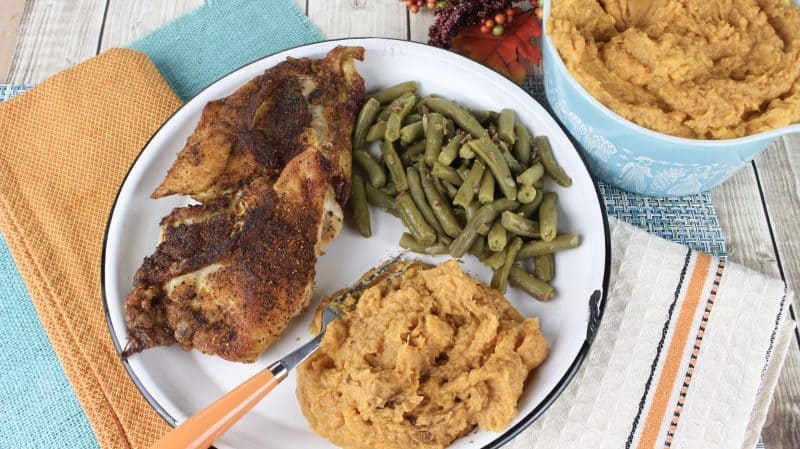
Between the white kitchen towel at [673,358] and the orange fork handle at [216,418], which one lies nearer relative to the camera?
the orange fork handle at [216,418]

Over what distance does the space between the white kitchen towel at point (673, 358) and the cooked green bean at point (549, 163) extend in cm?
38

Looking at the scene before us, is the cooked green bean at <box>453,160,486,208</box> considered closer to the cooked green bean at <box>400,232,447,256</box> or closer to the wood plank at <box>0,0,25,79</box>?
the cooked green bean at <box>400,232,447,256</box>

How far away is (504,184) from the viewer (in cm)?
271

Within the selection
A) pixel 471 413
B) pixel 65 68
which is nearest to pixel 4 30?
pixel 65 68

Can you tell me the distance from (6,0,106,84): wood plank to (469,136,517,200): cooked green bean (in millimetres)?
2364

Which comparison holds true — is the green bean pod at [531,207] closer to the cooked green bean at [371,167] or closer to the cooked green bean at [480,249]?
the cooked green bean at [480,249]

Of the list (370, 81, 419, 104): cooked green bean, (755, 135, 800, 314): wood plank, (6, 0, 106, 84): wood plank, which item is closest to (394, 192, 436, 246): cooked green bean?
(370, 81, 419, 104): cooked green bean

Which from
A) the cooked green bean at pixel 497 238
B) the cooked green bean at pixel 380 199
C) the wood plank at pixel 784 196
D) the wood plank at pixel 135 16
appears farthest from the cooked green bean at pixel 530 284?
the wood plank at pixel 135 16

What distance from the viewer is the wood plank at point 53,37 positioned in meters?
3.51

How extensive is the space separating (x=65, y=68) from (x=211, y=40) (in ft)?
2.71

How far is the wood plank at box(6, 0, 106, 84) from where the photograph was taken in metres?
3.51

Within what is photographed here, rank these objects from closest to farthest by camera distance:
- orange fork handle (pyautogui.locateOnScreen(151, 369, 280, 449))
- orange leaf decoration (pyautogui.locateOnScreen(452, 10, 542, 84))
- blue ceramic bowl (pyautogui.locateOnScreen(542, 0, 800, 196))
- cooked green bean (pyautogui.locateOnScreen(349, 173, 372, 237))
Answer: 1. orange fork handle (pyautogui.locateOnScreen(151, 369, 280, 449))
2. blue ceramic bowl (pyautogui.locateOnScreen(542, 0, 800, 196))
3. cooked green bean (pyautogui.locateOnScreen(349, 173, 372, 237))
4. orange leaf decoration (pyautogui.locateOnScreen(452, 10, 542, 84))

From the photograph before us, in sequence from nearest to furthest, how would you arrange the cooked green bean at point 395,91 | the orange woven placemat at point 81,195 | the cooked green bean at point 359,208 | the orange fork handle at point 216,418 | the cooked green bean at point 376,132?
the orange fork handle at point 216,418 → the orange woven placemat at point 81,195 → the cooked green bean at point 359,208 → the cooked green bean at point 376,132 → the cooked green bean at point 395,91

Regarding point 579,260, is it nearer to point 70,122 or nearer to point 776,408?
point 776,408
